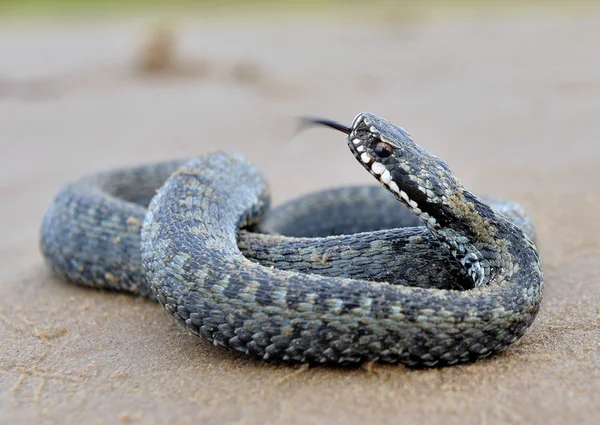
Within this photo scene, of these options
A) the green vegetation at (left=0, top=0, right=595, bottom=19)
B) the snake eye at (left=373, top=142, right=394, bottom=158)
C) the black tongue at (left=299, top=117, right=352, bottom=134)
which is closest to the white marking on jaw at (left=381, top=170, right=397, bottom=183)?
the snake eye at (left=373, top=142, right=394, bottom=158)

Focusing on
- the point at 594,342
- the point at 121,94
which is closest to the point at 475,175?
the point at 594,342

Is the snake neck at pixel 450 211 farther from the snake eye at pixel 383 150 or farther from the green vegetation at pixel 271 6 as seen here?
the green vegetation at pixel 271 6

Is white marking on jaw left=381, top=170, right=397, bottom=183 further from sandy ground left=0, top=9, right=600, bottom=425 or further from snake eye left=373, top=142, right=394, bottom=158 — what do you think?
sandy ground left=0, top=9, right=600, bottom=425

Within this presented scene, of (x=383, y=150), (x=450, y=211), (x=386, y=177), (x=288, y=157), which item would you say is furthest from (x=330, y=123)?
(x=288, y=157)

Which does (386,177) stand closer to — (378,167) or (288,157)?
(378,167)

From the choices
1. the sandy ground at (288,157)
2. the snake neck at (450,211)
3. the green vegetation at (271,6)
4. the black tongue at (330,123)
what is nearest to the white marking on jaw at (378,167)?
the snake neck at (450,211)

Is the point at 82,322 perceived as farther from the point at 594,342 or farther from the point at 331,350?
the point at 594,342
